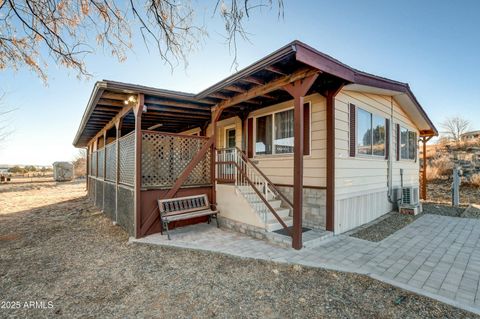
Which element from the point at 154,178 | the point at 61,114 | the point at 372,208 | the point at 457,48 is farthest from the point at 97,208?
the point at 457,48

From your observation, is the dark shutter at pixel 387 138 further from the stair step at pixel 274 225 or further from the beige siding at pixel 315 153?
the stair step at pixel 274 225

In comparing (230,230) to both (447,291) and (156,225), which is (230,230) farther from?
(447,291)

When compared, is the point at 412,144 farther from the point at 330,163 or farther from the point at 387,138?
the point at 330,163

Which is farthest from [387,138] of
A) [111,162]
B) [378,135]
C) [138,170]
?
[111,162]

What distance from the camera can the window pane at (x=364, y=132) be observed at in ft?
20.0

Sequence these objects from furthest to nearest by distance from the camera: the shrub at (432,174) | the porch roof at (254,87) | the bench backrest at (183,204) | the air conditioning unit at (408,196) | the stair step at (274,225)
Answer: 1. the shrub at (432,174)
2. the air conditioning unit at (408,196)
3. the bench backrest at (183,204)
4. the stair step at (274,225)
5. the porch roof at (254,87)

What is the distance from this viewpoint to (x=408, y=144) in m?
8.97

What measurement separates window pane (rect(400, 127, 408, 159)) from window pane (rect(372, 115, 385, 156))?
1740 mm

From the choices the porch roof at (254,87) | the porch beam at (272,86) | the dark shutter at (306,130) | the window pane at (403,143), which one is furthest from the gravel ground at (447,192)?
the porch beam at (272,86)

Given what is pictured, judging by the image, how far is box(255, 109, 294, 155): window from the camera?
6.16m

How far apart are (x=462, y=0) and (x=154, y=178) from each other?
31.5 ft

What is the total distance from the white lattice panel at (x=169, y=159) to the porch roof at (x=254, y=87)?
91 cm

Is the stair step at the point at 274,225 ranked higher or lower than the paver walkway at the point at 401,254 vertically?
higher

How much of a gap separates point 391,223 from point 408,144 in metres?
4.13
